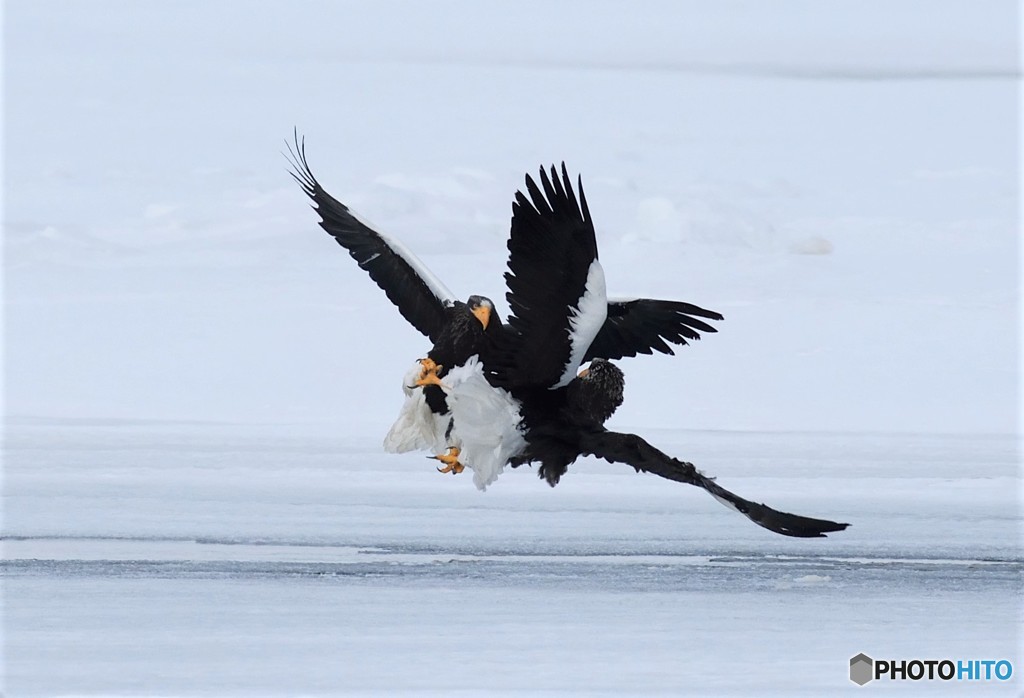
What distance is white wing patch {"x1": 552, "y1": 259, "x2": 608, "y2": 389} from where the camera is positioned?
6.53 metres

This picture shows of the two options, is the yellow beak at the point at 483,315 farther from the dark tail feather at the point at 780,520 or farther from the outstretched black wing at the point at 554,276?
the dark tail feather at the point at 780,520

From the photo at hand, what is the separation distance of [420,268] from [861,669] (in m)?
2.92

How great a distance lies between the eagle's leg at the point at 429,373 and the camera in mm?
7543

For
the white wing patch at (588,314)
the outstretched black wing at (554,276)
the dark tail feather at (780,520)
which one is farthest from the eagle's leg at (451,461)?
A: the dark tail feather at (780,520)

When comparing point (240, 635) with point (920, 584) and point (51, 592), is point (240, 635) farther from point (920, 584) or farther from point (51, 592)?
point (920, 584)

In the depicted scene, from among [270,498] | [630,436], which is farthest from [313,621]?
[270,498]

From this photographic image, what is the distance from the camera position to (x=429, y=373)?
24.9 ft

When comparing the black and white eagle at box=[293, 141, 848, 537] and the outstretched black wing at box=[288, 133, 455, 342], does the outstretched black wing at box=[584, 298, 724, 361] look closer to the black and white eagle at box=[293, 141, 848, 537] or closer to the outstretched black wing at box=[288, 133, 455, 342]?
the black and white eagle at box=[293, 141, 848, 537]

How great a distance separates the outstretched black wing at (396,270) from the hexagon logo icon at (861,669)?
254 cm

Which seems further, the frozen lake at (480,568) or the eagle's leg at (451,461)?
the eagle's leg at (451,461)

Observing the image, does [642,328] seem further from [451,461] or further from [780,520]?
[780,520]

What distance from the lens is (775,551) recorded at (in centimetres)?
885

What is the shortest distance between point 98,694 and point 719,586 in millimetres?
3046

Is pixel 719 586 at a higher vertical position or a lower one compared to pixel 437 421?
lower
